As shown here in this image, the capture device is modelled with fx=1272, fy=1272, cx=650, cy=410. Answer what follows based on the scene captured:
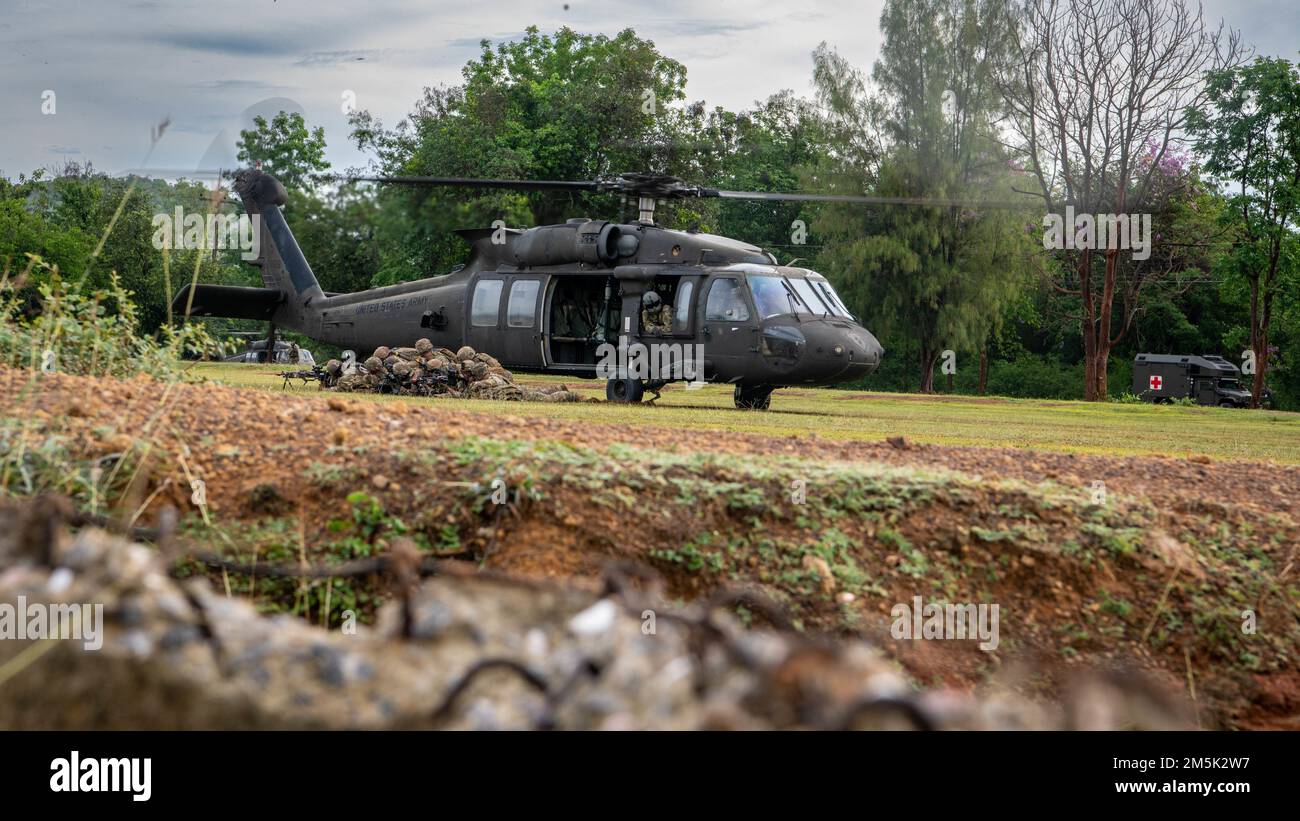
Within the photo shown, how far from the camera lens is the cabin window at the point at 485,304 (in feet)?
66.9

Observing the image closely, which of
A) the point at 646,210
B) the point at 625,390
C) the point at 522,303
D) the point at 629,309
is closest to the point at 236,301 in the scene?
the point at 522,303

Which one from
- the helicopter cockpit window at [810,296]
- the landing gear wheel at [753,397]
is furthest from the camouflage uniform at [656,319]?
the helicopter cockpit window at [810,296]

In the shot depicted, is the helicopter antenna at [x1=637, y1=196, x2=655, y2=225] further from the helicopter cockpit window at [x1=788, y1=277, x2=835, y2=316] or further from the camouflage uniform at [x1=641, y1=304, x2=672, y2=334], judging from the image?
the helicopter cockpit window at [x1=788, y1=277, x2=835, y2=316]

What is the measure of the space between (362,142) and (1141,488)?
137ft

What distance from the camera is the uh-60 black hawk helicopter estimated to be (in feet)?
57.0

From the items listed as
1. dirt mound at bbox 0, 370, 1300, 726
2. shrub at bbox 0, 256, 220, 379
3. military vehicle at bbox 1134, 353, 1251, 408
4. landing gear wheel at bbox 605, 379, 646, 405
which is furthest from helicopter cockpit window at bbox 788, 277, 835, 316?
military vehicle at bbox 1134, 353, 1251, 408

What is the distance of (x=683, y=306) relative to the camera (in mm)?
18109

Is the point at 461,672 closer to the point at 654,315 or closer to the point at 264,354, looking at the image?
the point at 654,315

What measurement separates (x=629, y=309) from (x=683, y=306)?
3.41ft

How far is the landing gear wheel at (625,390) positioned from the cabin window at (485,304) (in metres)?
2.72

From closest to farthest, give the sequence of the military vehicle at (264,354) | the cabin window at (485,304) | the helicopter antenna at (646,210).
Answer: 1. the helicopter antenna at (646,210)
2. the cabin window at (485,304)
3. the military vehicle at (264,354)

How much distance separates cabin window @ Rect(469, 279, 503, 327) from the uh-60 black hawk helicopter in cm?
2

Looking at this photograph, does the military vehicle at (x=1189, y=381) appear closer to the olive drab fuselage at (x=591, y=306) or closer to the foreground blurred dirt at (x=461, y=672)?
the olive drab fuselage at (x=591, y=306)
